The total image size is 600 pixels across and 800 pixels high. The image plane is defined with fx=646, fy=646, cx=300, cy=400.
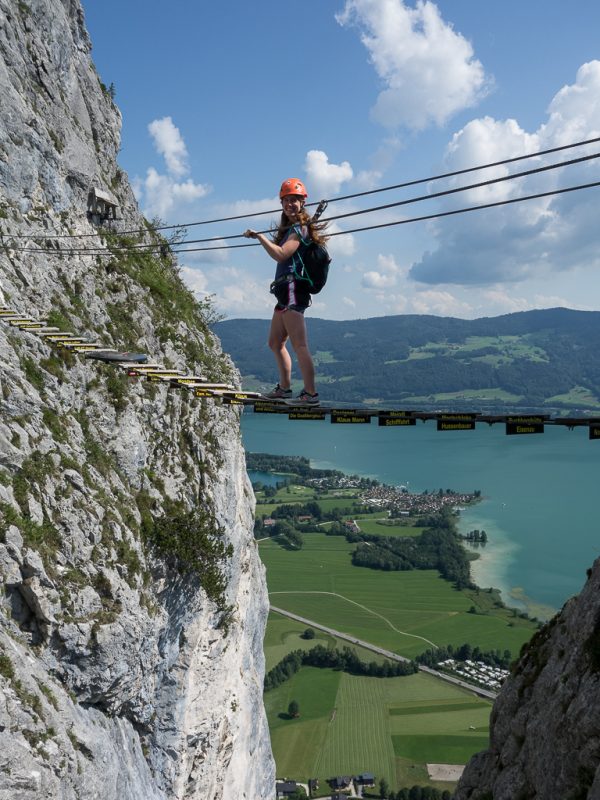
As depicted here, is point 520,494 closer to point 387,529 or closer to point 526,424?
point 387,529

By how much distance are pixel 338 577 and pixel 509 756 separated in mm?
94876

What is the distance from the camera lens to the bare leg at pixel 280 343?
9.49 m

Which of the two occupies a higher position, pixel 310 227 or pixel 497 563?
pixel 310 227

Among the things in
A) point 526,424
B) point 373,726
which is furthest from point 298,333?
point 373,726

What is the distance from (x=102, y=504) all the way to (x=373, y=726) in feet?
195

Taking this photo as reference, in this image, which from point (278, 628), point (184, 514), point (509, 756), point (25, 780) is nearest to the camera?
point (25, 780)

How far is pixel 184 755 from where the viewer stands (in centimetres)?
1895

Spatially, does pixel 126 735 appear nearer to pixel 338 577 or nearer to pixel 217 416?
pixel 217 416

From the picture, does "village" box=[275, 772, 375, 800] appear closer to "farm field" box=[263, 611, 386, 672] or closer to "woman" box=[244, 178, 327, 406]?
"farm field" box=[263, 611, 386, 672]

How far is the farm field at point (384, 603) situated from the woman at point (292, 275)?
245 ft

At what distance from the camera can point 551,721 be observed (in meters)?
10.9

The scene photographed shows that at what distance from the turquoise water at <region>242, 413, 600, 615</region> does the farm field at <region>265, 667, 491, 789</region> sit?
19790 millimetres

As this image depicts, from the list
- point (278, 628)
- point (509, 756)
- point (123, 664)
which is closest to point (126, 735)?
point (123, 664)

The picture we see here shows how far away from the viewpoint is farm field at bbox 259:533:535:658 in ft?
267
